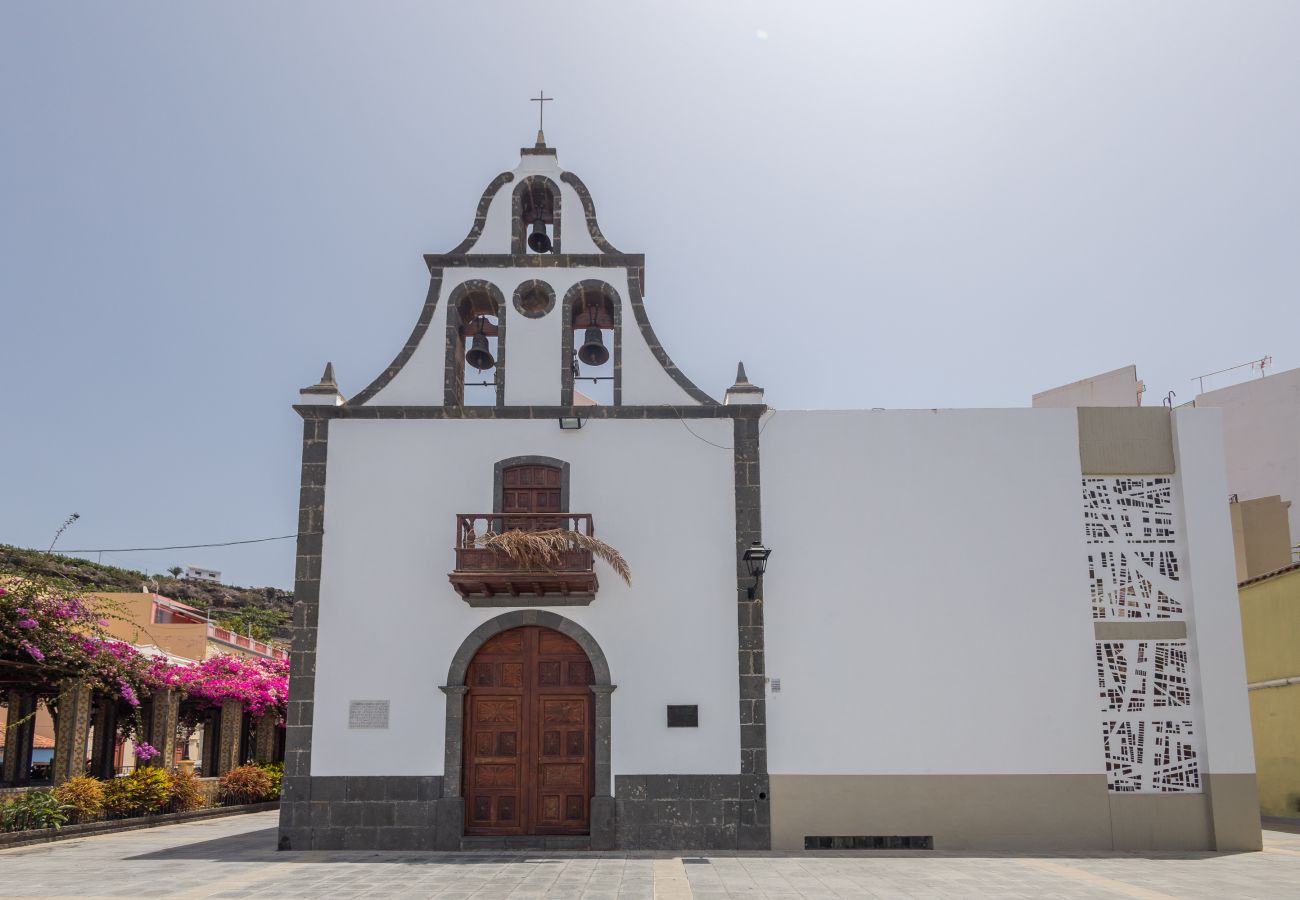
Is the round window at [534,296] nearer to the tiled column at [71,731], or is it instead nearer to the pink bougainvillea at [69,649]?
the pink bougainvillea at [69,649]

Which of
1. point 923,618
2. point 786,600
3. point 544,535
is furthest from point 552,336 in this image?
point 923,618

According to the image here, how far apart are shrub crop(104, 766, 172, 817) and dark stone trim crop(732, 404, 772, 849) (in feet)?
32.9

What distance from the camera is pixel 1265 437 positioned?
29328 millimetres

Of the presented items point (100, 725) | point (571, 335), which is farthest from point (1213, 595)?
point (100, 725)

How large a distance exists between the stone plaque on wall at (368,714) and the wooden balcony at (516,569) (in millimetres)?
1828

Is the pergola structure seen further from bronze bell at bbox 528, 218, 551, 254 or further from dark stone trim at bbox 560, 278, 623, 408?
bronze bell at bbox 528, 218, 551, 254

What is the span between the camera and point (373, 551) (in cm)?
1415

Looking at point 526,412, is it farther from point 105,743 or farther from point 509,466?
point 105,743

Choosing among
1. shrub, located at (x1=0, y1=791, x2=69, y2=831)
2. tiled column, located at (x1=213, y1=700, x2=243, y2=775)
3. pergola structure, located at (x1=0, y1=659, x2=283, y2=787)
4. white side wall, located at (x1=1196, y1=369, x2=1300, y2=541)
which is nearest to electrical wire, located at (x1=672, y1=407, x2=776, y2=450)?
pergola structure, located at (x1=0, y1=659, x2=283, y2=787)

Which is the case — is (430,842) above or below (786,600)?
below

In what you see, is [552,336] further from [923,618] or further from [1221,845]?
[1221,845]

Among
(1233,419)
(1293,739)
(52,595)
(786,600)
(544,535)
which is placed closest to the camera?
(544,535)

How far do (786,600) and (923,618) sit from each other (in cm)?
192

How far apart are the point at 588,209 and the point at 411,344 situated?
10.9 feet
